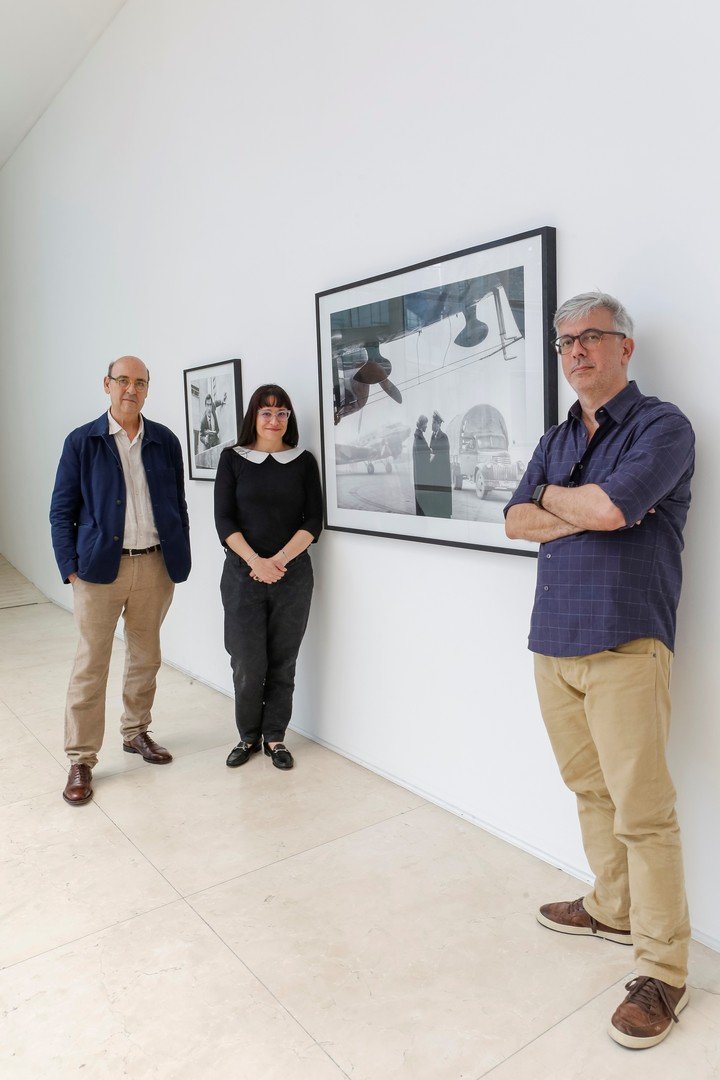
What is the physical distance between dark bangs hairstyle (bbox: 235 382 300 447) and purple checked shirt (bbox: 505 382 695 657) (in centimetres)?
160

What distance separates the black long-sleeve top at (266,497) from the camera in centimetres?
340

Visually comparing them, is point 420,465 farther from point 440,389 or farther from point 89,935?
point 89,935

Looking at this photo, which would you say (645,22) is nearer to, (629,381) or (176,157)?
(629,381)

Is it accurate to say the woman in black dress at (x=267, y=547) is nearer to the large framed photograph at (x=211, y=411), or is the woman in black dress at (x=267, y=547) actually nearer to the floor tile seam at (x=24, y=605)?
the large framed photograph at (x=211, y=411)

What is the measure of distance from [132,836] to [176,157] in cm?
348

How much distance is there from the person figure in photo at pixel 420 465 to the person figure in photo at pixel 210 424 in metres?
1.57

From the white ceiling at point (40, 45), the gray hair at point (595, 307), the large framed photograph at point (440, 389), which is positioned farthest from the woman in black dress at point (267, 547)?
the white ceiling at point (40, 45)

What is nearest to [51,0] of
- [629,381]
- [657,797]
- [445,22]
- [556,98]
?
[445,22]

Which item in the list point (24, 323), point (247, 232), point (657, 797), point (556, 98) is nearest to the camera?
point (657, 797)

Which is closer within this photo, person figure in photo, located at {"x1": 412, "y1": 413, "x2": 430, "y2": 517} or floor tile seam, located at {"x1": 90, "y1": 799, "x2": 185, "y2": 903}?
floor tile seam, located at {"x1": 90, "y1": 799, "x2": 185, "y2": 903}

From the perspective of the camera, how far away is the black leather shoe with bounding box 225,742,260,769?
353 cm

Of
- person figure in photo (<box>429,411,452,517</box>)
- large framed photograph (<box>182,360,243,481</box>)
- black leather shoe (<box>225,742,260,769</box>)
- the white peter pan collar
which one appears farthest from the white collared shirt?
person figure in photo (<box>429,411,452,517</box>)

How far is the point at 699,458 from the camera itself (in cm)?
212

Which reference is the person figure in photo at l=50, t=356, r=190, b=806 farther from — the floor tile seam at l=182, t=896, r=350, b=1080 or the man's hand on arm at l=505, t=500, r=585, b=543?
the man's hand on arm at l=505, t=500, r=585, b=543
